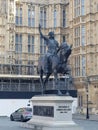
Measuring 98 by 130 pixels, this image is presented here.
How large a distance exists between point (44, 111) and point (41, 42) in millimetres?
35264

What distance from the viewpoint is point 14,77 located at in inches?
2258

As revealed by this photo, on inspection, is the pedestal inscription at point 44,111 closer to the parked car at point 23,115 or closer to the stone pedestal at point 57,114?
the stone pedestal at point 57,114

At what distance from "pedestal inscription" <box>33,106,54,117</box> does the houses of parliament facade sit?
22.4 meters

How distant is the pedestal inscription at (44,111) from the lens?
84.6ft

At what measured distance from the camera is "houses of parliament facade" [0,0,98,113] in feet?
170

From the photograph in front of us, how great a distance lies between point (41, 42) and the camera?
61.7 meters

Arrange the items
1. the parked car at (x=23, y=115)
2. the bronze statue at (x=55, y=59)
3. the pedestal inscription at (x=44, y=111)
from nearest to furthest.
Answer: the pedestal inscription at (x=44, y=111) → the bronze statue at (x=55, y=59) → the parked car at (x=23, y=115)

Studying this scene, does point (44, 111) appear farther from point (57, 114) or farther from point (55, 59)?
point (55, 59)

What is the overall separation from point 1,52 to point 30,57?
4.78 m

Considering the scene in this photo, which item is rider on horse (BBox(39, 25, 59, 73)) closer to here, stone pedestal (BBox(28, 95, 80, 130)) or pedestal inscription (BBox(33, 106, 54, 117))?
stone pedestal (BBox(28, 95, 80, 130))

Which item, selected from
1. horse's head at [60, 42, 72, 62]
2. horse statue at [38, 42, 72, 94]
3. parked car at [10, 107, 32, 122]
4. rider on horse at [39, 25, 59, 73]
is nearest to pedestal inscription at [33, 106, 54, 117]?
horse statue at [38, 42, 72, 94]

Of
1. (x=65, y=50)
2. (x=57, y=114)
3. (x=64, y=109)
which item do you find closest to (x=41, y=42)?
(x=65, y=50)

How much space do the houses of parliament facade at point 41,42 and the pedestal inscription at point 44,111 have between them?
73.4 feet

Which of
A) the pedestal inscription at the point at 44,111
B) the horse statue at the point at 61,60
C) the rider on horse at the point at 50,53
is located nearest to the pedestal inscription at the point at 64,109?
the pedestal inscription at the point at 44,111
